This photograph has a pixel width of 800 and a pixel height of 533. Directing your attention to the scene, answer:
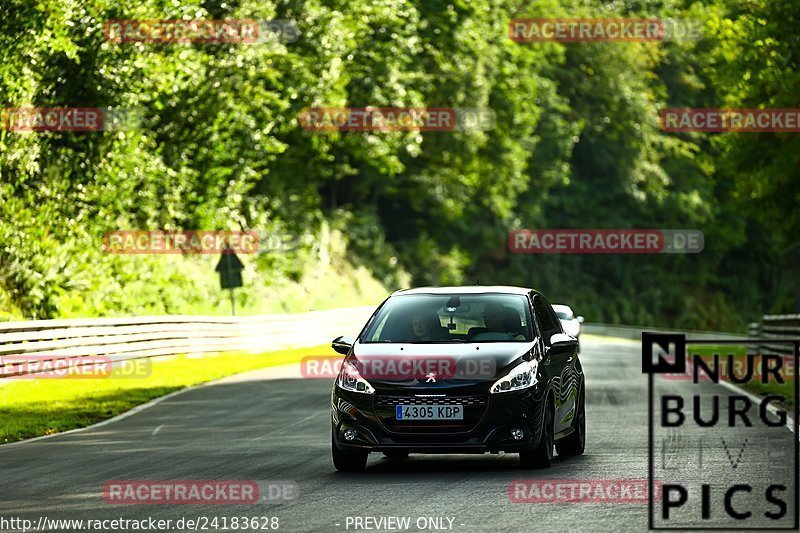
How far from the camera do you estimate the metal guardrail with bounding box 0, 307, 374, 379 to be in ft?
83.5

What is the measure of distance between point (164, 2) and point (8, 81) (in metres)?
5.53

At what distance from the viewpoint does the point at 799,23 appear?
40219mm

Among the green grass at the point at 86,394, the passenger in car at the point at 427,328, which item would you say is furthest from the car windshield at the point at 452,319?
the green grass at the point at 86,394

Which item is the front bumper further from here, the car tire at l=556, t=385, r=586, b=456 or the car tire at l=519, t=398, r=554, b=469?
the car tire at l=556, t=385, r=586, b=456

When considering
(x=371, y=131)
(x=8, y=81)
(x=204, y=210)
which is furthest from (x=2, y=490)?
(x=371, y=131)

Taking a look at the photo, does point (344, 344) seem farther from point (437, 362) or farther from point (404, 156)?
point (404, 156)

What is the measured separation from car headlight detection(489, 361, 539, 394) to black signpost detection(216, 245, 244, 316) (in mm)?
25350

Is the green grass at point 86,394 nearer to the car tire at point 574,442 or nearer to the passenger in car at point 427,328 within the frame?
the passenger in car at point 427,328

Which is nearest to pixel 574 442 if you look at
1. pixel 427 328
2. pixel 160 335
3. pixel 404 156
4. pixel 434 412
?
pixel 427 328

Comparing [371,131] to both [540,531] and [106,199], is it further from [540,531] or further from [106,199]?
[540,531]

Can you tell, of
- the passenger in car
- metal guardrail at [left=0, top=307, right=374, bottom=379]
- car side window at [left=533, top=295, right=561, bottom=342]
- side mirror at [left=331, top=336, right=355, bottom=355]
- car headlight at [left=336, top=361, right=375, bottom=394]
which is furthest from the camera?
metal guardrail at [left=0, top=307, right=374, bottom=379]

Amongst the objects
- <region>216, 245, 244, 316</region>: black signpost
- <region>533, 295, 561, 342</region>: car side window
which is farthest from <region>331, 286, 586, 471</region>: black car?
<region>216, 245, 244, 316</region>: black signpost

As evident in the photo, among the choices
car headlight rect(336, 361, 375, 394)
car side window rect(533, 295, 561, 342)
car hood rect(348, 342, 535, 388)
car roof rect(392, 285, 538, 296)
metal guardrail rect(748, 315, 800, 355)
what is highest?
car roof rect(392, 285, 538, 296)

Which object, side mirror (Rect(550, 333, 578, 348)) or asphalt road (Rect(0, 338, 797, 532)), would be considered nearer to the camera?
asphalt road (Rect(0, 338, 797, 532))
